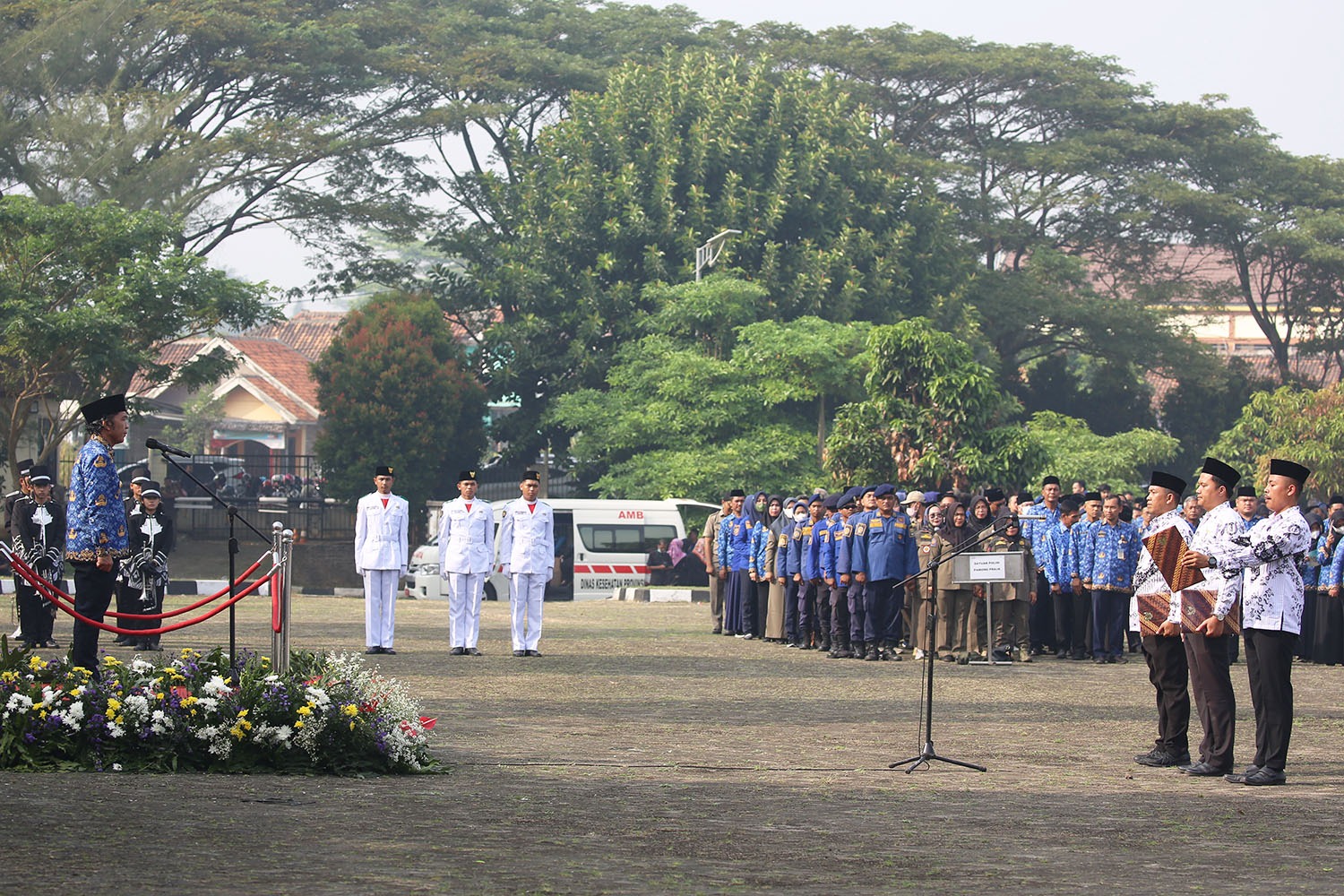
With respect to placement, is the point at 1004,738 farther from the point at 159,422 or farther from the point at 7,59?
the point at 159,422

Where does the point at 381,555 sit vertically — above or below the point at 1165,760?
above

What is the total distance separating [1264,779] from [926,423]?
21.1 metres

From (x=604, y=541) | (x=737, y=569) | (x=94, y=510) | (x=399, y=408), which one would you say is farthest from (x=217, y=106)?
(x=94, y=510)

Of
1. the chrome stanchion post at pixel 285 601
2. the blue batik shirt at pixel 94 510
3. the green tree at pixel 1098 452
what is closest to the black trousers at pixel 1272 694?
the chrome stanchion post at pixel 285 601

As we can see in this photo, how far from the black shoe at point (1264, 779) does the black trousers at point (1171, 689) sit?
79 centimetres

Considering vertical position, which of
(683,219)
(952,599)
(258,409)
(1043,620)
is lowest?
(1043,620)

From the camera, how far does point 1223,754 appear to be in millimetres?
9695

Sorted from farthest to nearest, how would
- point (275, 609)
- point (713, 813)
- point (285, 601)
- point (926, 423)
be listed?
point (926, 423) → point (285, 601) → point (275, 609) → point (713, 813)

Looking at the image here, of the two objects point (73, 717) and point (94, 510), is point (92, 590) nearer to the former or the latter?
point (94, 510)

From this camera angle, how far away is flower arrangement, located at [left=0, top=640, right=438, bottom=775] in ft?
28.7

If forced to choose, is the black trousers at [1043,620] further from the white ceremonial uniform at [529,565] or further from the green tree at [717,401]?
the green tree at [717,401]

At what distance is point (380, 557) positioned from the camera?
17750 millimetres

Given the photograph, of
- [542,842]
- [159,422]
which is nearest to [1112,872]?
[542,842]

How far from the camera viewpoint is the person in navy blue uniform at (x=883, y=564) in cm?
1784
